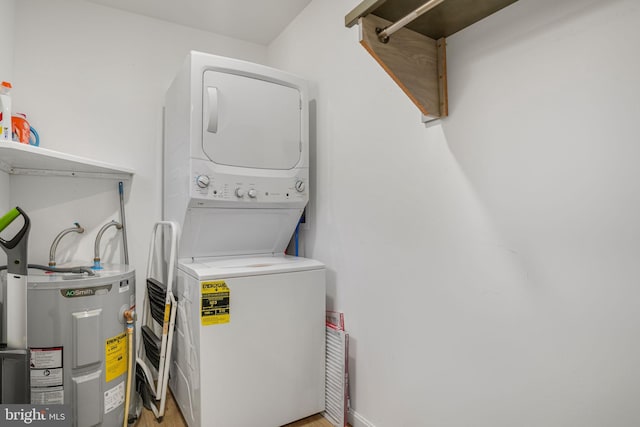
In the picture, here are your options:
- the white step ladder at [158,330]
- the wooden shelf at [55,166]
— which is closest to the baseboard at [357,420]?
the white step ladder at [158,330]

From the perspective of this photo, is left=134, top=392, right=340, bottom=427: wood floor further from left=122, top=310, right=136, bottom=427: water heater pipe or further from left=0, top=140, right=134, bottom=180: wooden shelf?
left=0, top=140, right=134, bottom=180: wooden shelf

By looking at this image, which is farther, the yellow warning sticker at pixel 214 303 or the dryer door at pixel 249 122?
the dryer door at pixel 249 122

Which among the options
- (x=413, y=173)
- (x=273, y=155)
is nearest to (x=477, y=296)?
(x=413, y=173)

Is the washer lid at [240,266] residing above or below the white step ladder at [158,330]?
above

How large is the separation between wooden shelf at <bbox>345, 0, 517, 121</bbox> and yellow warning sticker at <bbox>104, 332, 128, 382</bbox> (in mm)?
1772

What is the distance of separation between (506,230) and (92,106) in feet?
8.12

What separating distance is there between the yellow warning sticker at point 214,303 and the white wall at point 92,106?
1.05 m

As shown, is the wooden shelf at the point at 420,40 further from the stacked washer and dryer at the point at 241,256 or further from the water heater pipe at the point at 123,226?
the water heater pipe at the point at 123,226

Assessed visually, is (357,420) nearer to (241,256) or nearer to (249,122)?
(241,256)

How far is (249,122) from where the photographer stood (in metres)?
1.89

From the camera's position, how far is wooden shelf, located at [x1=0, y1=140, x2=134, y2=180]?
1.60 metres

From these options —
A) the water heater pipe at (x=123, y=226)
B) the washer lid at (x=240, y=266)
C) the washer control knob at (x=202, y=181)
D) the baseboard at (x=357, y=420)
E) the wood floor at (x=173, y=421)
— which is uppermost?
the washer control knob at (x=202, y=181)

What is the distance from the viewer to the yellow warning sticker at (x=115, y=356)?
1666mm

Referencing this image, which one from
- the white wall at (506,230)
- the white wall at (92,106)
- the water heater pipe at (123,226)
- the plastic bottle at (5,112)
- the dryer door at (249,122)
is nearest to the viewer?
the white wall at (506,230)
